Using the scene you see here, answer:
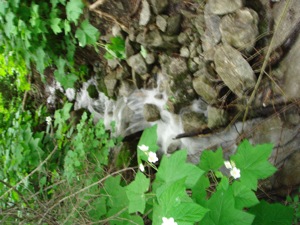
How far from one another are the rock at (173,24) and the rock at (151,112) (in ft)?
2.53

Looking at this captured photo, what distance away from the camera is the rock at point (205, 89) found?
264 centimetres

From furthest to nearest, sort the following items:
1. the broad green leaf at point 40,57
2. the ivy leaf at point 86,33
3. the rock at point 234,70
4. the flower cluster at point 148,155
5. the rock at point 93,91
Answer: the rock at point 93,91 → the broad green leaf at point 40,57 → the ivy leaf at point 86,33 → the rock at point 234,70 → the flower cluster at point 148,155

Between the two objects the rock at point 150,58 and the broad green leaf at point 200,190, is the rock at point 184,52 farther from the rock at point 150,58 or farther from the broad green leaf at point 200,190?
the broad green leaf at point 200,190

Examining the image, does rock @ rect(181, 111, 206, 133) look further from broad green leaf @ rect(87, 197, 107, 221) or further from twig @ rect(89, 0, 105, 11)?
twig @ rect(89, 0, 105, 11)

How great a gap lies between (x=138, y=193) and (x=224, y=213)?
419 mm

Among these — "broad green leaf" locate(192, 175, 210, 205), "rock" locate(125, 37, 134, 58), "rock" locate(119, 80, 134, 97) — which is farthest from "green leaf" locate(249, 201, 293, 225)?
"rock" locate(119, 80, 134, 97)

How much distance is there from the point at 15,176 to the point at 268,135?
7.38 ft

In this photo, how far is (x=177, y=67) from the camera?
2.81 m

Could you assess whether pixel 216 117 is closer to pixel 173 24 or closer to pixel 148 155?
pixel 173 24

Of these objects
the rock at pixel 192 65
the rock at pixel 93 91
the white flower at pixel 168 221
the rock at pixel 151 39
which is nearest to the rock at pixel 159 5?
the rock at pixel 151 39

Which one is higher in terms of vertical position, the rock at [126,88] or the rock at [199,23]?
the rock at [199,23]

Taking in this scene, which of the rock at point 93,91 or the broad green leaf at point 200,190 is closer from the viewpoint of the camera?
the broad green leaf at point 200,190

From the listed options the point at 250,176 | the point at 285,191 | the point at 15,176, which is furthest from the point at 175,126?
the point at 15,176

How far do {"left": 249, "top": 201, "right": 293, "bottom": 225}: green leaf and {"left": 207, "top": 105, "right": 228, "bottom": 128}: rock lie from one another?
80 cm
